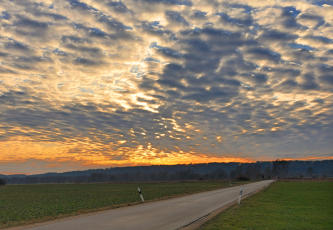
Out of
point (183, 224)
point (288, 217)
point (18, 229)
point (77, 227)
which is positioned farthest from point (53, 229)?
point (288, 217)

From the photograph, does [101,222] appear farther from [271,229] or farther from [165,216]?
[271,229]

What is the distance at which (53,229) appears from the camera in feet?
42.8

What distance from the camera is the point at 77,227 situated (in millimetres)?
13445

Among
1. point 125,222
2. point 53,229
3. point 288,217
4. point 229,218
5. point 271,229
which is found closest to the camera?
point 53,229

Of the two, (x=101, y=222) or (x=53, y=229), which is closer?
(x=53, y=229)

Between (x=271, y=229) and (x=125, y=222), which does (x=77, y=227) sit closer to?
(x=125, y=222)

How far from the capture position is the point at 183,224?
14336mm

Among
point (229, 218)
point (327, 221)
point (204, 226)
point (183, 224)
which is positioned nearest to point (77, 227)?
point (183, 224)

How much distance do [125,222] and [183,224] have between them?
2.76m

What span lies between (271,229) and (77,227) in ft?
27.7

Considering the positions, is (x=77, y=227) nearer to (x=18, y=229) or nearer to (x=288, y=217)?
(x=18, y=229)

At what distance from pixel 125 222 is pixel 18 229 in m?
4.69

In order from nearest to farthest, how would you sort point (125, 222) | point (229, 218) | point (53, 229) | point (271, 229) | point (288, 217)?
point (53, 229)
point (271, 229)
point (125, 222)
point (229, 218)
point (288, 217)

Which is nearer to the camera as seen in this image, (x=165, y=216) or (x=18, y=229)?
(x=18, y=229)
